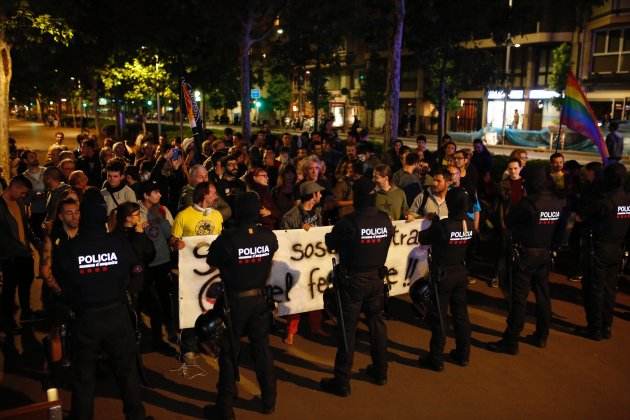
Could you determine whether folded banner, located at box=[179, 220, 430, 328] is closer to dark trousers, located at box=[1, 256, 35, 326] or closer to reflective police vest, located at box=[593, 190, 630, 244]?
reflective police vest, located at box=[593, 190, 630, 244]

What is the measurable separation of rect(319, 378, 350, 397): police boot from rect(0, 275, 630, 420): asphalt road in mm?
59

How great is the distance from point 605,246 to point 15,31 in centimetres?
1386

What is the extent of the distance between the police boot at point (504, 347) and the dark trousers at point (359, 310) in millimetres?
1671

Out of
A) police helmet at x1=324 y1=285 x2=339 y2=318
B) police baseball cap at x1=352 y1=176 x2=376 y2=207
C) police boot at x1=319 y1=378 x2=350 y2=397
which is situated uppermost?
police baseball cap at x1=352 y1=176 x2=376 y2=207

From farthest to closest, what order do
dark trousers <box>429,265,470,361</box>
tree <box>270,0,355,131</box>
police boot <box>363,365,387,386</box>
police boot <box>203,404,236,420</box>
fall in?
tree <box>270,0,355,131</box> → dark trousers <box>429,265,470,361</box> → police boot <box>363,365,387,386</box> → police boot <box>203,404,236,420</box>

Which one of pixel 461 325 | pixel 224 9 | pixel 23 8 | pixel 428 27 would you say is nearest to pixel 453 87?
pixel 428 27

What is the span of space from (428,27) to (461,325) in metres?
15.8

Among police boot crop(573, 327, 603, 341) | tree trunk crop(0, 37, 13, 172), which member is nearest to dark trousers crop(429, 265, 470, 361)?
police boot crop(573, 327, 603, 341)

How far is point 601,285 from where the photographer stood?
6645 millimetres

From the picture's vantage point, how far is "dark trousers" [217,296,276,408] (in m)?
4.79

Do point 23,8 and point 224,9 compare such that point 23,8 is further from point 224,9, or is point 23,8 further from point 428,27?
point 428,27

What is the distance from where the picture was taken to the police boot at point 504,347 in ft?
20.8

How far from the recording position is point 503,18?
19.5 meters

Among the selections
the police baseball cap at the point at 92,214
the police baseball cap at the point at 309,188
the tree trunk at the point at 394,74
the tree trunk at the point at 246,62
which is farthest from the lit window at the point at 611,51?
the police baseball cap at the point at 92,214
